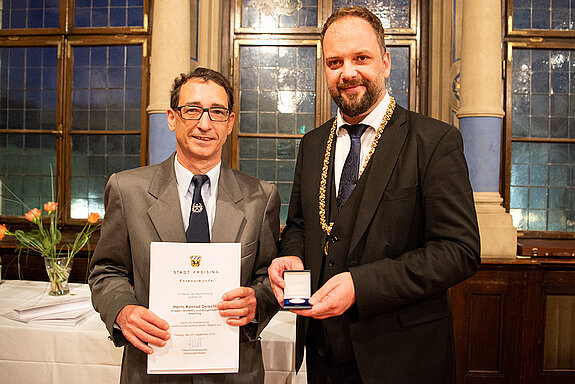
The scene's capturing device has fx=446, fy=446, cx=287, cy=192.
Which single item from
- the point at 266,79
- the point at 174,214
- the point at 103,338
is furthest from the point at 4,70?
the point at 174,214

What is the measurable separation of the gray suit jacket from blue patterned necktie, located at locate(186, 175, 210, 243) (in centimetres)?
2

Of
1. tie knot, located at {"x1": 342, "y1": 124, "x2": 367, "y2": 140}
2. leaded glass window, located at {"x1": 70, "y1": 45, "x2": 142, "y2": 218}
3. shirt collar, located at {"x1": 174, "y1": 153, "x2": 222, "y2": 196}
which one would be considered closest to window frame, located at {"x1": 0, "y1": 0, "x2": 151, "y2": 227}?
leaded glass window, located at {"x1": 70, "y1": 45, "x2": 142, "y2": 218}

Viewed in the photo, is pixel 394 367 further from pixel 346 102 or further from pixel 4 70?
pixel 4 70

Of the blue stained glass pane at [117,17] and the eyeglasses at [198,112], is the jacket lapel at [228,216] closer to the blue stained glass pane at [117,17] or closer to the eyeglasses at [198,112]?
Answer: the eyeglasses at [198,112]

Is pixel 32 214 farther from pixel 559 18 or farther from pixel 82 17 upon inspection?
pixel 559 18

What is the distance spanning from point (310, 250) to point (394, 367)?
43 centimetres

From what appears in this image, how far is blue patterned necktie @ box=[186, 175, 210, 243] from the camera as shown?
1397 millimetres

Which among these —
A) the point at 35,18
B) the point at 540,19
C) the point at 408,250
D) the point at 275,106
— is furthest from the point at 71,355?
the point at 540,19

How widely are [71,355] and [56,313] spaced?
0.28 metres

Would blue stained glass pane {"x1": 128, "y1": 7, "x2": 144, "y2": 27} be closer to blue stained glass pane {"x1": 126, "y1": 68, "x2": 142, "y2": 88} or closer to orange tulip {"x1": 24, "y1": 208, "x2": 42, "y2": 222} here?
A: blue stained glass pane {"x1": 126, "y1": 68, "x2": 142, "y2": 88}

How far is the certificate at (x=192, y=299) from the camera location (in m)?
1.28

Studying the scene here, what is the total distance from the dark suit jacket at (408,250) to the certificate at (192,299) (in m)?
0.31

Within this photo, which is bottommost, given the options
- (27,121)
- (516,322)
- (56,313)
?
(516,322)

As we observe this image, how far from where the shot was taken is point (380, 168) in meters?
1.37
